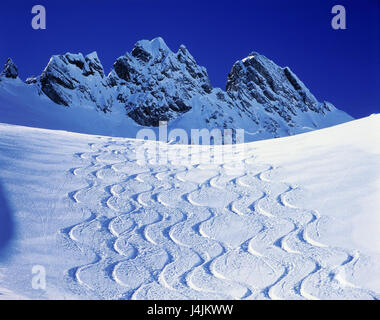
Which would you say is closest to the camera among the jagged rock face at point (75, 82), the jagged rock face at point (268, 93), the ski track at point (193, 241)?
the ski track at point (193, 241)

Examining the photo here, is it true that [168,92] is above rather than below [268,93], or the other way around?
below

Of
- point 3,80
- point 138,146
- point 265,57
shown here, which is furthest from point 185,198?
point 265,57

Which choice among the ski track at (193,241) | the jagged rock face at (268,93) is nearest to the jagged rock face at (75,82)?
the jagged rock face at (268,93)

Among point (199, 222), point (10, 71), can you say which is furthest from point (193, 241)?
point (10, 71)

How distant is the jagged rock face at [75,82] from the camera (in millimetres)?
85875

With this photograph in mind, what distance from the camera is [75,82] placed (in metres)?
90.4

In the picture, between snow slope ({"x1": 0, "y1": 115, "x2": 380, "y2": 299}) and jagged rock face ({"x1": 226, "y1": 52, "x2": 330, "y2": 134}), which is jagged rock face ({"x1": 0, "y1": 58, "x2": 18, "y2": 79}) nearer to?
jagged rock face ({"x1": 226, "y1": 52, "x2": 330, "y2": 134})

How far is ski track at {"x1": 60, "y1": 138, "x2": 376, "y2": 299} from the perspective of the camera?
3.93 meters

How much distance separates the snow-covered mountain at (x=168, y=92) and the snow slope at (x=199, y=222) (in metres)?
Answer: 67.4

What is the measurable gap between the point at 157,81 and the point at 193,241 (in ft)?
337

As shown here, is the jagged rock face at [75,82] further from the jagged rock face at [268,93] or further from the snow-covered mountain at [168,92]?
the jagged rock face at [268,93]

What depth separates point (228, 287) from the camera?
3.95m

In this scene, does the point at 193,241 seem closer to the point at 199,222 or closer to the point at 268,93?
the point at 199,222
